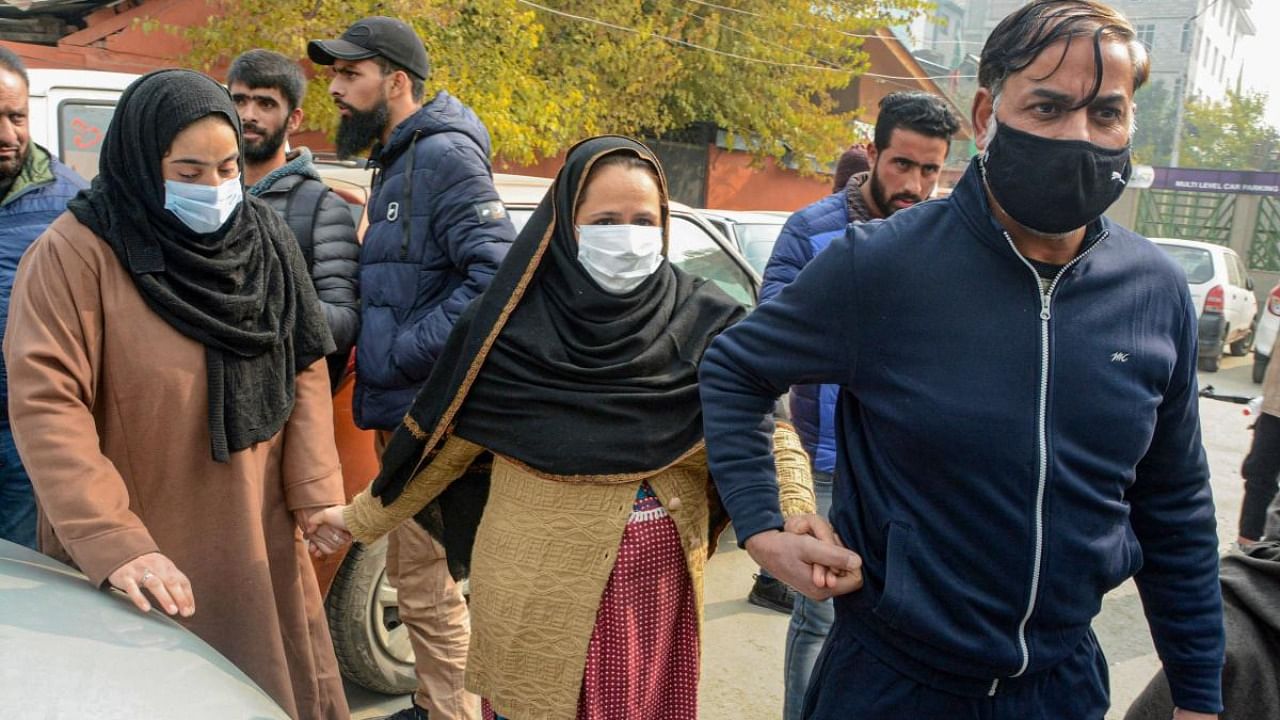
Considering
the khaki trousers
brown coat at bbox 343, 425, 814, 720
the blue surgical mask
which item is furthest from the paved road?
the blue surgical mask

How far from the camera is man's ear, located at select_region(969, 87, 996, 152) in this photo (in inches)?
72.9

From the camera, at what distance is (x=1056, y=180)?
67.7 inches

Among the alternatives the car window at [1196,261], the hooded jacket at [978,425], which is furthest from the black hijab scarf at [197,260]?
the car window at [1196,261]

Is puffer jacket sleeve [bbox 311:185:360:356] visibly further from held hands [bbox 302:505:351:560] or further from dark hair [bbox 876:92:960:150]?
dark hair [bbox 876:92:960:150]

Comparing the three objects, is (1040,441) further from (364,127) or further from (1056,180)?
(364,127)

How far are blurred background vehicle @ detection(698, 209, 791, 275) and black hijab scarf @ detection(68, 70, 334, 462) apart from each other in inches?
213

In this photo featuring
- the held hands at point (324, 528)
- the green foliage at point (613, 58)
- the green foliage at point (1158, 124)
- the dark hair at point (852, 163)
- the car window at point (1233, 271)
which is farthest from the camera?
the green foliage at point (1158, 124)

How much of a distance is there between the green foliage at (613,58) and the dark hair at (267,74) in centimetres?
572

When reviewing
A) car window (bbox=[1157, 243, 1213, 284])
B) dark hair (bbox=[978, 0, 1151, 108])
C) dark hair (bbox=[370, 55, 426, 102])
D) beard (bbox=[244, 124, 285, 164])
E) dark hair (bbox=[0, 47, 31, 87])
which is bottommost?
car window (bbox=[1157, 243, 1213, 284])

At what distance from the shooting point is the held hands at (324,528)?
8.98 feet

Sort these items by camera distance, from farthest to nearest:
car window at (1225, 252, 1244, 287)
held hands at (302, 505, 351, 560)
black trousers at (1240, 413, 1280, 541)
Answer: car window at (1225, 252, 1244, 287) < black trousers at (1240, 413, 1280, 541) < held hands at (302, 505, 351, 560)

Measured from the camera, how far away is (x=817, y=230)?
10.9ft

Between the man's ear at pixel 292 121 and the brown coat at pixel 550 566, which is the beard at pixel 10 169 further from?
the brown coat at pixel 550 566

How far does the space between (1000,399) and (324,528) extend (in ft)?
5.77
